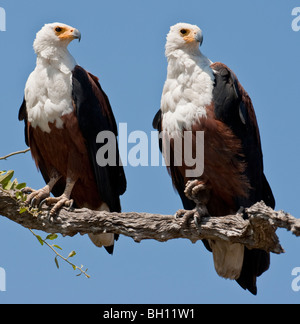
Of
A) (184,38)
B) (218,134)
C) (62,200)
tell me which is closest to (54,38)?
(184,38)

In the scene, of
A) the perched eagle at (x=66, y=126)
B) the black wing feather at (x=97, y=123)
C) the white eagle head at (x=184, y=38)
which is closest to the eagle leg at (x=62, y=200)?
the perched eagle at (x=66, y=126)

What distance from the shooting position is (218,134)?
7.93 meters

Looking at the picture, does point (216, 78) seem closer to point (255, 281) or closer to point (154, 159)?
point (154, 159)

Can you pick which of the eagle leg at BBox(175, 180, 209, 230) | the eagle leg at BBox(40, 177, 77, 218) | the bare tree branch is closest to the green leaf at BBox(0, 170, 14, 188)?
the bare tree branch

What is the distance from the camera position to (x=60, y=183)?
873 centimetres

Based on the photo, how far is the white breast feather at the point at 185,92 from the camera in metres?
7.97

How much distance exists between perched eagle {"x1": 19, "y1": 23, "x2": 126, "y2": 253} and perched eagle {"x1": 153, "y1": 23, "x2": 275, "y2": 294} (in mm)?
612

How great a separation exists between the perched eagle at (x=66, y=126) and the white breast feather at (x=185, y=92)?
0.71 metres

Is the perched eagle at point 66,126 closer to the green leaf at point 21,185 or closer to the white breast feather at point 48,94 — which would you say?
the white breast feather at point 48,94

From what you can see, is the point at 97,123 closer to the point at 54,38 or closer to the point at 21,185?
the point at 54,38

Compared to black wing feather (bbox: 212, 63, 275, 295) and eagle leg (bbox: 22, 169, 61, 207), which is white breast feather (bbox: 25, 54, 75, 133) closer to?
eagle leg (bbox: 22, 169, 61, 207)

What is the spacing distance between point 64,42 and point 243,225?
2543 mm

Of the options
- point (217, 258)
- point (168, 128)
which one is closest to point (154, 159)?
point (168, 128)

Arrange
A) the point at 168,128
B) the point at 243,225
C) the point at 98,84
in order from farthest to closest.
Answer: the point at 98,84
the point at 168,128
the point at 243,225
